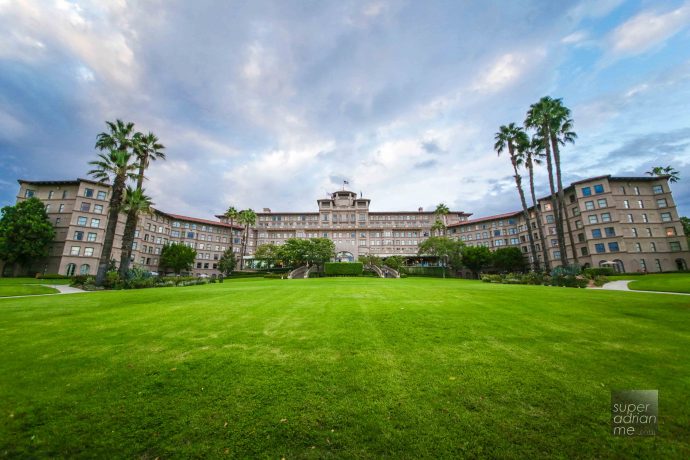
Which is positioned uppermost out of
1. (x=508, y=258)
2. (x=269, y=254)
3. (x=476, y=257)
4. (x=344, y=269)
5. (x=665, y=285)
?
(x=269, y=254)

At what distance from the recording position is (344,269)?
185ft

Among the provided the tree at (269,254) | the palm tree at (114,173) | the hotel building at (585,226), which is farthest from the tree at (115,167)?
the tree at (269,254)

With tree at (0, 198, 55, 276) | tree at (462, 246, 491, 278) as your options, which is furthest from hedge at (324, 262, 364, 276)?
tree at (0, 198, 55, 276)

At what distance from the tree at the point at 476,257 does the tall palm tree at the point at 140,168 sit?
6842cm

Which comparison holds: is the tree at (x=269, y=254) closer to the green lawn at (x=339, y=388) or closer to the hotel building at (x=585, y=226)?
the hotel building at (x=585, y=226)

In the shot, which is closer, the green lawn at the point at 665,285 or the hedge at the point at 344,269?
the green lawn at the point at 665,285

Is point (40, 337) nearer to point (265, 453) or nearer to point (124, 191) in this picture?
point (265, 453)

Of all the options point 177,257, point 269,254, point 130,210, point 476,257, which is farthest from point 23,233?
point 476,257

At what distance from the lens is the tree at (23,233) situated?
4512 cm

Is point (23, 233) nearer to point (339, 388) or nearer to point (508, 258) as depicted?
point (339, 388)

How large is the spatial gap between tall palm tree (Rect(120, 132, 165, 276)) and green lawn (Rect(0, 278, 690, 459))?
25.4 m

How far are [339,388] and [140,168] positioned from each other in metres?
39.5

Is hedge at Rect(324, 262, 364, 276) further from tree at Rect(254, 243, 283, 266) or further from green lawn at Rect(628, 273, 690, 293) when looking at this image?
green lawn at Rect(628, 273, 690, 293)

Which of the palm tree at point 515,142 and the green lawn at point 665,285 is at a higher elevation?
the palm tree at point 515,142
